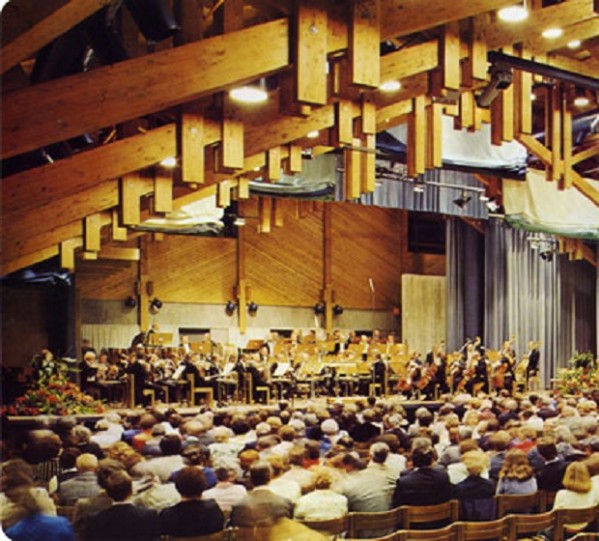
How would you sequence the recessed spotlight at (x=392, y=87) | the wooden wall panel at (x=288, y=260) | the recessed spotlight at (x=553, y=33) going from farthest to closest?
the wooden wall panel at (x=288, y=260) → the recessed spotlight at (x=392, y=87) → the recessed spotlight at (x=553, y=33)

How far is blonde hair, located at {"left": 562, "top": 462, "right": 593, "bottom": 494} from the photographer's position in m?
5.55

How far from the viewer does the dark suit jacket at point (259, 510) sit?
489cm

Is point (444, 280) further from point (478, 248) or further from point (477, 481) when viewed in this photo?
point (477, 481)

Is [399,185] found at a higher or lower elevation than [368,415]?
higher

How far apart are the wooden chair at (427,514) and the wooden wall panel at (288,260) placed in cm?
1630

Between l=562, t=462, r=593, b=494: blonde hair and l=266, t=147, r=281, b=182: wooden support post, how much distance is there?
5149 millimetres

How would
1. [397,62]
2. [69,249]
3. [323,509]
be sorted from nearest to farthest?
[323,509] → [397,62] → [69,249]

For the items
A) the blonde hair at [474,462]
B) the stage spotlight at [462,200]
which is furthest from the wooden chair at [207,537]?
the stage spotlight at [462,200]

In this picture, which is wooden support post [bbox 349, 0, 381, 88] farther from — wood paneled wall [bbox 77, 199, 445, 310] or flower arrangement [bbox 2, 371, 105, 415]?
wood paneled wall [bbox 77, 199, 445, 310]

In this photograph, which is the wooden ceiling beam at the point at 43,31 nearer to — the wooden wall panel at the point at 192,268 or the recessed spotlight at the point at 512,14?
the recessed spotlight at the point at 512,14

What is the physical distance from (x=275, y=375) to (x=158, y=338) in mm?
3358

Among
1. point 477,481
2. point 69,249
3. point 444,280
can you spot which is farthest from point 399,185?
point 477,481

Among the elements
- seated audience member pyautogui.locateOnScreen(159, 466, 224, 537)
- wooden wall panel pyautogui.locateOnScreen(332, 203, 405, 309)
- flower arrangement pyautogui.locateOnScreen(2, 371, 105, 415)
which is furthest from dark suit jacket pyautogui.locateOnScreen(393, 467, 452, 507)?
wooden wall panel pyautogui.locateOnScreen(332, 203, 405, 309)

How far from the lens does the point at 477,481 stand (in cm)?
580
